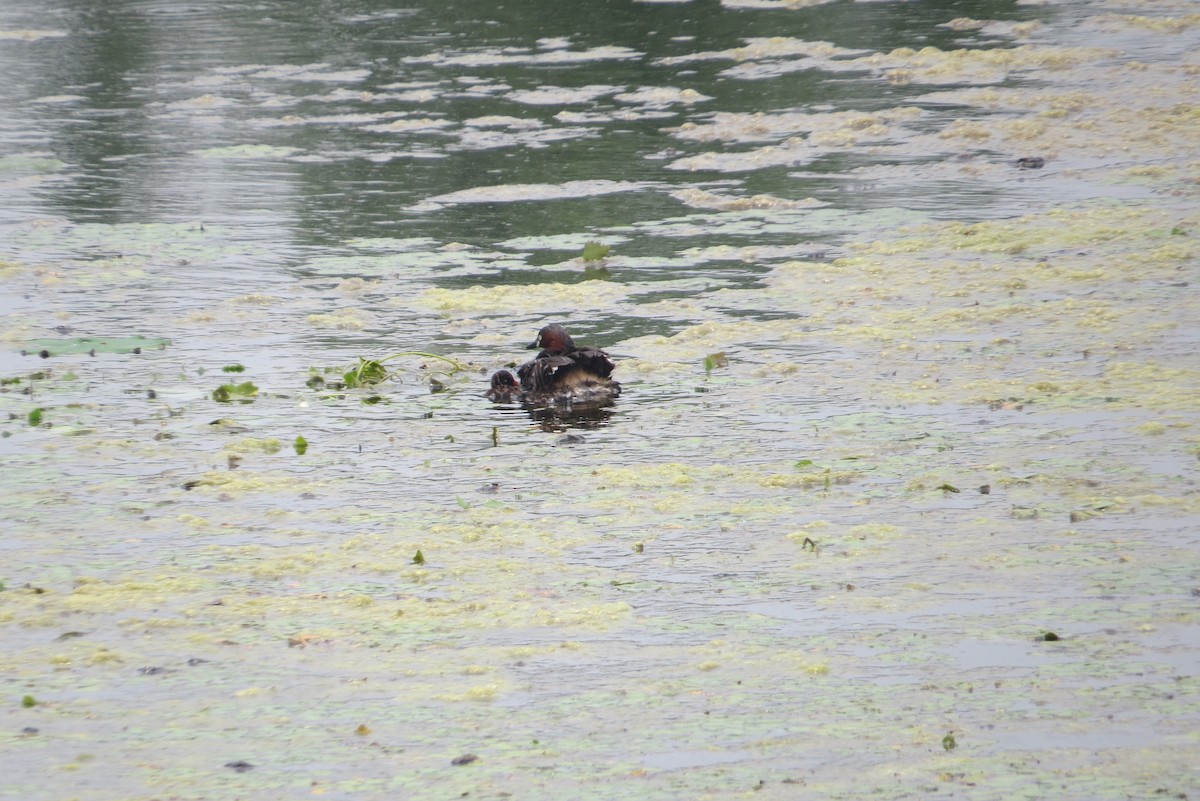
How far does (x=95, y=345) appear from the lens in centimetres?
801

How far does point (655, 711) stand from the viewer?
4.16 meters

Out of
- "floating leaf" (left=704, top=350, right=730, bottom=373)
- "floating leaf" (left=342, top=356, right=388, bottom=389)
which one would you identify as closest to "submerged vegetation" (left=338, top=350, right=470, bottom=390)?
"floating leaf" (left=342, top=356, right=388, bottom=389)

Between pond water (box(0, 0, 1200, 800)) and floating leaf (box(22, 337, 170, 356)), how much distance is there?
1.0 inches

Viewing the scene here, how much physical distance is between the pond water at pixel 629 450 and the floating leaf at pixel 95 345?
0.03 m

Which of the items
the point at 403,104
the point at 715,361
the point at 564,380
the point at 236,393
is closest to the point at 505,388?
the point at 564,380

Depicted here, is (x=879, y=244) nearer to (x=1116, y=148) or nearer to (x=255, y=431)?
(x=1116, y=148)

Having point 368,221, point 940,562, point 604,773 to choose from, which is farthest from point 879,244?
point 604,773

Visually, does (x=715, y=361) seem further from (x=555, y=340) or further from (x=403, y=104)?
(x=403, y=104)

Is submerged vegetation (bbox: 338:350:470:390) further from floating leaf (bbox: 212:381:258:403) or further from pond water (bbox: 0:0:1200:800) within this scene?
floating leaf (bbox: 212:381:258:403)

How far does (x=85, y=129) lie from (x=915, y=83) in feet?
23.0

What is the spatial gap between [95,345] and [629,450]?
125 inches

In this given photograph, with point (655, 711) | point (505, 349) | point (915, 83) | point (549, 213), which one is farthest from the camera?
point (915, 83)

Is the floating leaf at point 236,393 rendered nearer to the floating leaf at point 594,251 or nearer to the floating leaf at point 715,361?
the floating leaf at point 715,361

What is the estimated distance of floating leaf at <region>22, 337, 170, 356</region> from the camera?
7.92 metres
